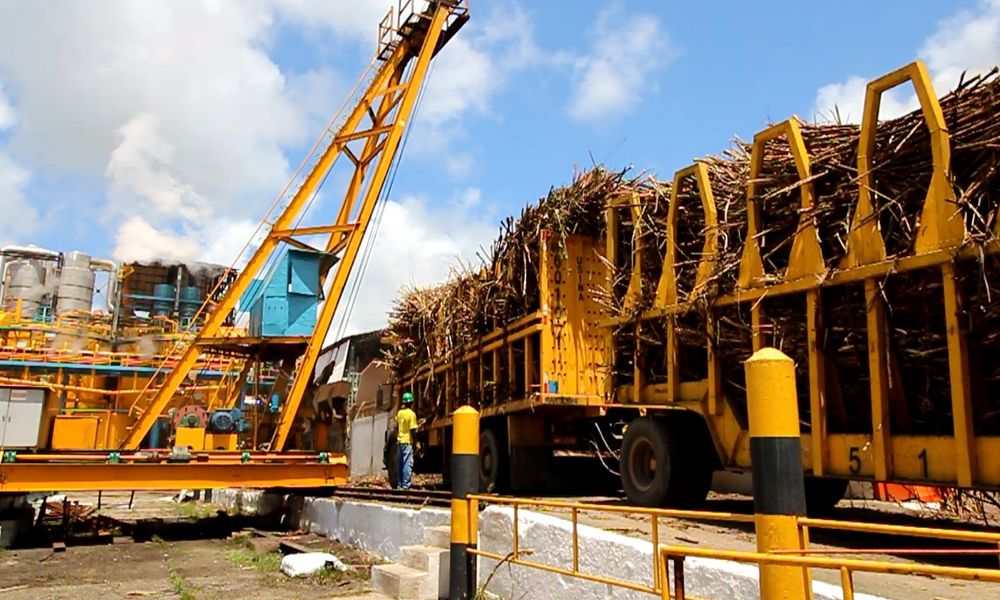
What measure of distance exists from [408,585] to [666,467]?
246 cm

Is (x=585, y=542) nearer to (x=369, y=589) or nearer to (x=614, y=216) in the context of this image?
(x=369, y=589)

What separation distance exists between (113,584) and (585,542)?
546 cm

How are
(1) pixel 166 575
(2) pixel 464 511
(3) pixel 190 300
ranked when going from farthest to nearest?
1. (3) pixel 190 300
2. (1) pixel 166 575
3. (2) pixel 464 511

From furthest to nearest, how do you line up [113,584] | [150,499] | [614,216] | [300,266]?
[150,499]
[300,266]
[614,216]
[113,584]

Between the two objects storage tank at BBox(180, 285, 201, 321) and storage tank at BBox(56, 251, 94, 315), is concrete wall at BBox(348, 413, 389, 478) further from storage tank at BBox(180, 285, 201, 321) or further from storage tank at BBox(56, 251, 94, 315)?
storage tank at BBox(180, 285, 201, 321)

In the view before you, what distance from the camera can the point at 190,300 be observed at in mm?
47156

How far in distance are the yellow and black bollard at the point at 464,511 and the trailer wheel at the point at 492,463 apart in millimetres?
4250

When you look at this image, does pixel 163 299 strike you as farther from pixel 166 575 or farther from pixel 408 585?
pixel 408 585

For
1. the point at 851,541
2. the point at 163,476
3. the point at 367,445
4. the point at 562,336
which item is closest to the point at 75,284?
the point at 367,445

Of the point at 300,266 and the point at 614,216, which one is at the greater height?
the point at 300,266

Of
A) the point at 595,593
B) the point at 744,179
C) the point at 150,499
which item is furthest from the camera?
the point at 150,499

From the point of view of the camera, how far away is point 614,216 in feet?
27.6

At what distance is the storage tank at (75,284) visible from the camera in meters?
41.9

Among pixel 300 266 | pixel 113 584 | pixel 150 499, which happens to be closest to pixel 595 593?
pixel 113 584
